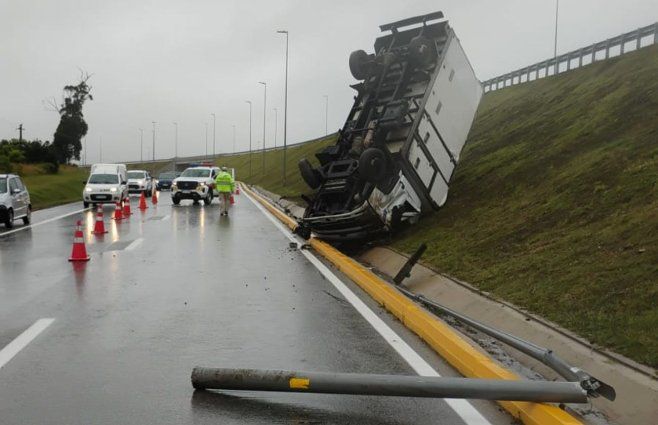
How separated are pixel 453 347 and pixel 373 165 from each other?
7749 mm

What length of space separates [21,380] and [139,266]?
6.66 m

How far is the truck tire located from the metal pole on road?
1209 cm

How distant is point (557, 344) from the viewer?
245 inches

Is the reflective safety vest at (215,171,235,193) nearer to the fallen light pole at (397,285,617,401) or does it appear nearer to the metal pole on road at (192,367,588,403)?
the fallen light pole at (397,285,617,401)

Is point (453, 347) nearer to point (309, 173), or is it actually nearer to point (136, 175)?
point (309, 173)

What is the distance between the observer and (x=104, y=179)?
33.0 metres

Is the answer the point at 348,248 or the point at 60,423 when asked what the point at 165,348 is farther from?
the point at 348,248

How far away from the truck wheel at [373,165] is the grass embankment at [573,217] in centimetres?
156

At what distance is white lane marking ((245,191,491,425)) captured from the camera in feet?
15.1

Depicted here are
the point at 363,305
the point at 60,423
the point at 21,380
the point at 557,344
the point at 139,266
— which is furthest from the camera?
the point at 139,266

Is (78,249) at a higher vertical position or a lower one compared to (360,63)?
lower

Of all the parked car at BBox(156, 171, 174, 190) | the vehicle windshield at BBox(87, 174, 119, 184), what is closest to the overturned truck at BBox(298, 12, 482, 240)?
the vehicle windshield at BBox(87, 174, 119, 184)

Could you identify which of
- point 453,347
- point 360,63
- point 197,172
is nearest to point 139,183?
point 197,172

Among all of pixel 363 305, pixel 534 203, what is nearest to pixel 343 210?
pixel 534 203
